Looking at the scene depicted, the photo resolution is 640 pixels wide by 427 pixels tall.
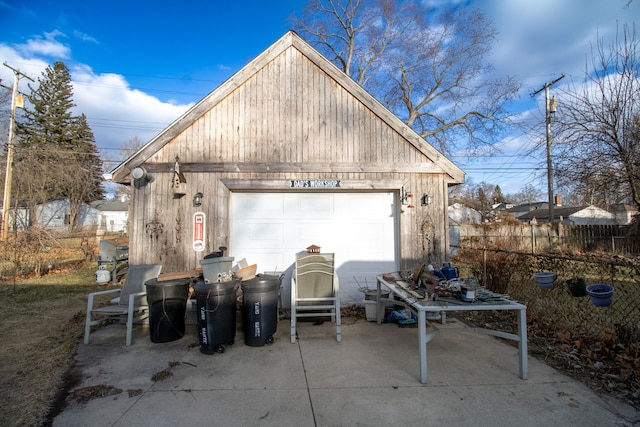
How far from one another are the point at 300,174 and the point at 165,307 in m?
3.09

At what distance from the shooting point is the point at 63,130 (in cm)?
3028

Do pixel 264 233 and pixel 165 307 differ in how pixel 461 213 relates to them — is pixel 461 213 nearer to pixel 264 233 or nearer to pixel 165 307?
pixel 264 233

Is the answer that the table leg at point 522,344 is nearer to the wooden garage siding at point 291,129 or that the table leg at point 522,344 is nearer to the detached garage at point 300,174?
the detached garage at point 300,174

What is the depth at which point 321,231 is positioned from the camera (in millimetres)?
6238

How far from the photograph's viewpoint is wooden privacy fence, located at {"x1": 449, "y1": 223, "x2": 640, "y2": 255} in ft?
35.9

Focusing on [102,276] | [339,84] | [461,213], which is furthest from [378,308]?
[461,213]

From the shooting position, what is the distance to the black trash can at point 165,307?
14.4ft

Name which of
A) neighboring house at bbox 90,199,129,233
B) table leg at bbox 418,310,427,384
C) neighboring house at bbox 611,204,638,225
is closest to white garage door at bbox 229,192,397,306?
table leg at bbox 418,310,427,384

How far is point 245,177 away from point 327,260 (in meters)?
2.16

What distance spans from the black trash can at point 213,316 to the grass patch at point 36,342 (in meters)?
1.41

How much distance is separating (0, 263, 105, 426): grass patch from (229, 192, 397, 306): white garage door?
281 cm

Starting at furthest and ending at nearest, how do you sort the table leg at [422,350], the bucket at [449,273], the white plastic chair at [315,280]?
the white plastic chair at [315,280] → the bucket at [449,273] → the table leg at [422,350]

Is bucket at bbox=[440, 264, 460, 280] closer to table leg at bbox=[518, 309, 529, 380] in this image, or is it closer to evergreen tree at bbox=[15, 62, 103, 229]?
table leg at bbox=[518, 309, 529, 380]

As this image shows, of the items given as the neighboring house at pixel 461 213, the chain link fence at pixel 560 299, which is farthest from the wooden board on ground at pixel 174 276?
the neighboring house at pixel 461 213
